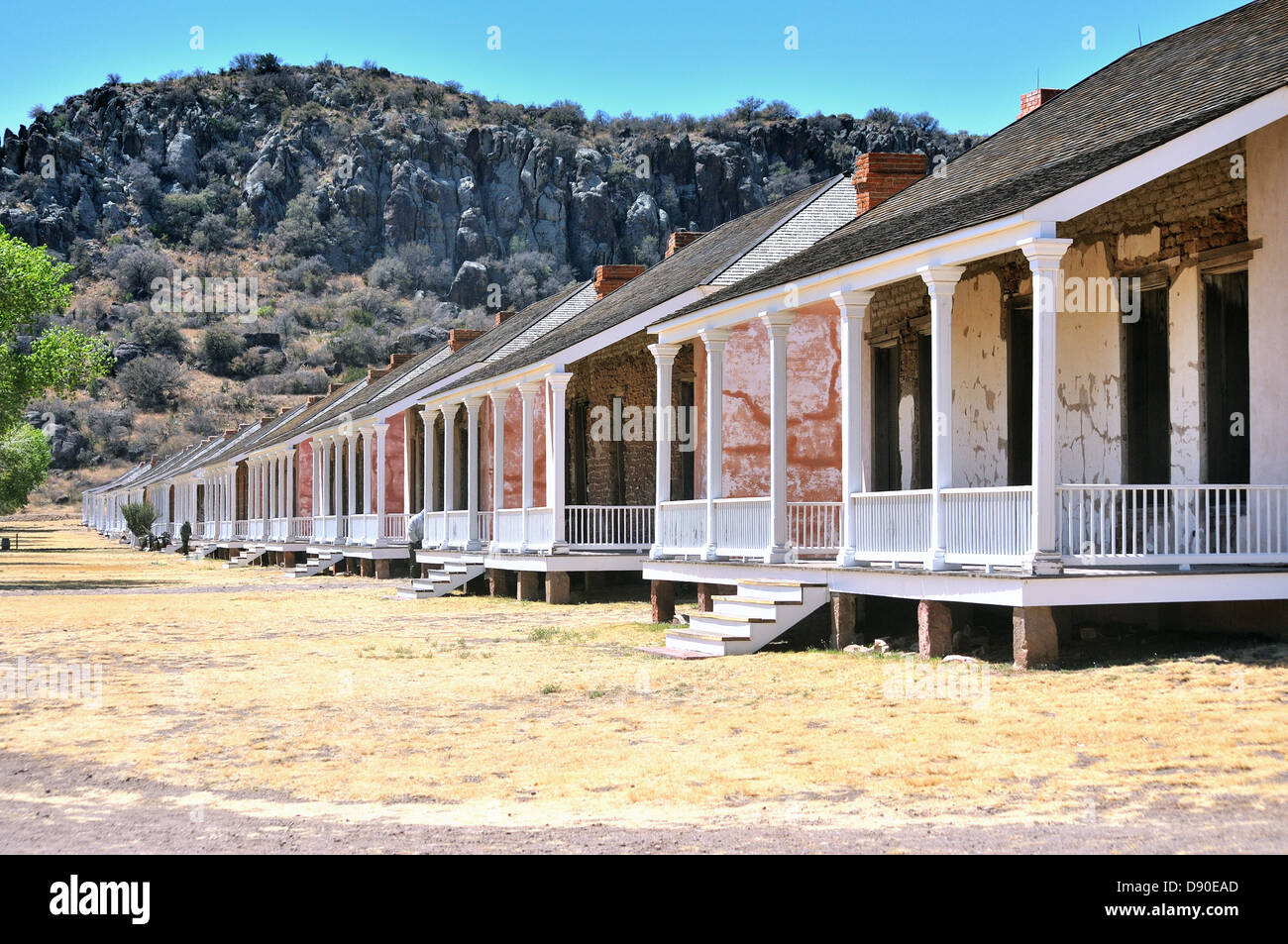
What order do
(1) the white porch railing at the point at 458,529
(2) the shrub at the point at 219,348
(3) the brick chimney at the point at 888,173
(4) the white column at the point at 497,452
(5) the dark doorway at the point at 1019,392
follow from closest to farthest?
1. (5) the dark doorway at the point at 1019,392
2. (3) the brick chimney at the point at 888,173
3. (4) the white column at the point at 497,452
4. (1) the white porch railing at the point at 458,529
5. (2) the shrub at the point at 219,348

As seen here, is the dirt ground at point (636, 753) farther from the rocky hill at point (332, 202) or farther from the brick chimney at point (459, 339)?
the rocky hill at point (332, 202)

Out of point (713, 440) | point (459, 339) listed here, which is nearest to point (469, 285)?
point (459, 339)

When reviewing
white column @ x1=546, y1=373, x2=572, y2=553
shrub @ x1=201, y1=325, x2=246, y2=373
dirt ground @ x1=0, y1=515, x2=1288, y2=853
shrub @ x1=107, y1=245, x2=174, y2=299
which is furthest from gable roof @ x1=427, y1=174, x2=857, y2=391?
shrub @ x1=107, y1=245, x2=174, y2=299

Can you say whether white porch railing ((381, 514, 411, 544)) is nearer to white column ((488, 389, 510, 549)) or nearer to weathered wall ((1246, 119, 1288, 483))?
white column ((488, 389, 510, 549))

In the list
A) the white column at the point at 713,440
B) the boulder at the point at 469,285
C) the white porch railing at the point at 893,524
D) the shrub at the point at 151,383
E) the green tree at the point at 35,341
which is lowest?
the white porch railing at the point at 893,524

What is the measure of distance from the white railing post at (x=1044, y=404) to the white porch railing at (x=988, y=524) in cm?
15

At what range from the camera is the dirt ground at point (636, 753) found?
24.4 ft

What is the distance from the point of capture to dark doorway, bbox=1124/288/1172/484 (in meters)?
14.6

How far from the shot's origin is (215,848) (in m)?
7.14

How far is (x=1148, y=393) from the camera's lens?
1487cm

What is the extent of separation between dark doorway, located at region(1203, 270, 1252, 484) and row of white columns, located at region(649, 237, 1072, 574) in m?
2.35

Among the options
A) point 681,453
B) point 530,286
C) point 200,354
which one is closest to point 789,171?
point 530,286

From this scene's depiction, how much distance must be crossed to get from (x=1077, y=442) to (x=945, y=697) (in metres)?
5.16

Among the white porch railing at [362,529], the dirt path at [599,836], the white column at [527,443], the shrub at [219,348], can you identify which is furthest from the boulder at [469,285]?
the dirt path at [599,836]
